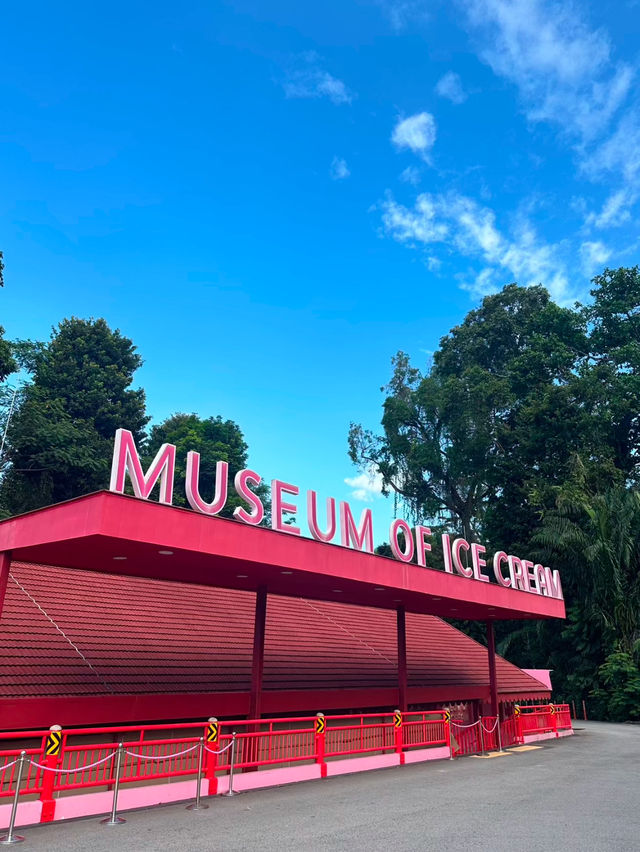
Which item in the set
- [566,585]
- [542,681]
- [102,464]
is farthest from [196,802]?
[102,464]

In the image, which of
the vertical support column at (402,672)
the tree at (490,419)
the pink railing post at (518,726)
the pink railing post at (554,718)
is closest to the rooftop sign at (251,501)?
the vertical support column at (402,672)

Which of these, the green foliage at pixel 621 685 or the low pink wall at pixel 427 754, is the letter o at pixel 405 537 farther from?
the green foliage at pixel 621 685

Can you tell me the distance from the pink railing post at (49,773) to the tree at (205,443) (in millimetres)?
45051

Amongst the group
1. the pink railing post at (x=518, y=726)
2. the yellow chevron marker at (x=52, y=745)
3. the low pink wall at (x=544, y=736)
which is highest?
the yellow chevron marker at (x=52, y=745)

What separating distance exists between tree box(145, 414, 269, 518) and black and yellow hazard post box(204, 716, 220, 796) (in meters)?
43.1

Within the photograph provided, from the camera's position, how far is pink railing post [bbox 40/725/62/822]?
8992 mm

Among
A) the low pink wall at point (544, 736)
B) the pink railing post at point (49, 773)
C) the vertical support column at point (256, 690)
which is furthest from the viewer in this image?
the low pink wall at point (544, 736)

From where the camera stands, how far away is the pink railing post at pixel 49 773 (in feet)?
29.5

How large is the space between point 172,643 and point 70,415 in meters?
33.4

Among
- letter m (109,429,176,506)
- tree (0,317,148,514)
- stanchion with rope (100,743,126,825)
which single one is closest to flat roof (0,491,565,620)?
letter m (109,429,176,506)

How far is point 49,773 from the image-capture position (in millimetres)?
9031

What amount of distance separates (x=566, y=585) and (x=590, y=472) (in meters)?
8.41

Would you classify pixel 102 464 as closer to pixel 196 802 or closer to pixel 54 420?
pixel 54 420

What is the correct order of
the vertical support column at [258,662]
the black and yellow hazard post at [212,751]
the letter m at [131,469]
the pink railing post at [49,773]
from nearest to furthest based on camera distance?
the pink railing post at [49,773], the letter m at [131,469], the black and yellow hazard post at [212,751], the vertical support column at [258,662]
